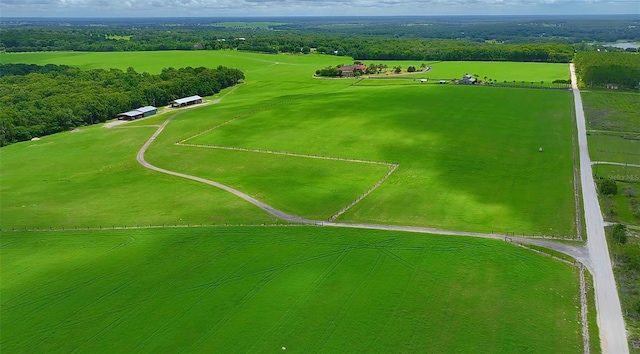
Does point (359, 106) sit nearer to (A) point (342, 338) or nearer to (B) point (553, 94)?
(B) point (553, 94)

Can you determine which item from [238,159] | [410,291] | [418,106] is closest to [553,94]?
[418,106]

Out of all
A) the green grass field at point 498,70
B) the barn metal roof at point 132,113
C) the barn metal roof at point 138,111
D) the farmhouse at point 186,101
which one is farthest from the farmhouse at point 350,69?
the barn metal roof at point 132,113

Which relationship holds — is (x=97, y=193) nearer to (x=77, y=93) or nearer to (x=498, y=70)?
(x=77, y=93)

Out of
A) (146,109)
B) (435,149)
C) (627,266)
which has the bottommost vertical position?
(627,266)

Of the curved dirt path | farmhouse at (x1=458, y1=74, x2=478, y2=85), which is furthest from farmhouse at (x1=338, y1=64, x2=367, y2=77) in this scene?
the curved dirt path

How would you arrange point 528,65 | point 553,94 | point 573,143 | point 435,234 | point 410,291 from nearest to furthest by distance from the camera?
point 410,291 < point 435,234 < point 573,143 < point 553,94 < point 528,65

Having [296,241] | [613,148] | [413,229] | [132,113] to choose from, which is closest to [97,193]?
[296,241]

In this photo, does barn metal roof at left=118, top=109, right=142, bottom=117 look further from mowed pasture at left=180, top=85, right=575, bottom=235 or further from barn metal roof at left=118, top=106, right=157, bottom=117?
mowed pasture at left=180, top=85, right=575, bottom=235
